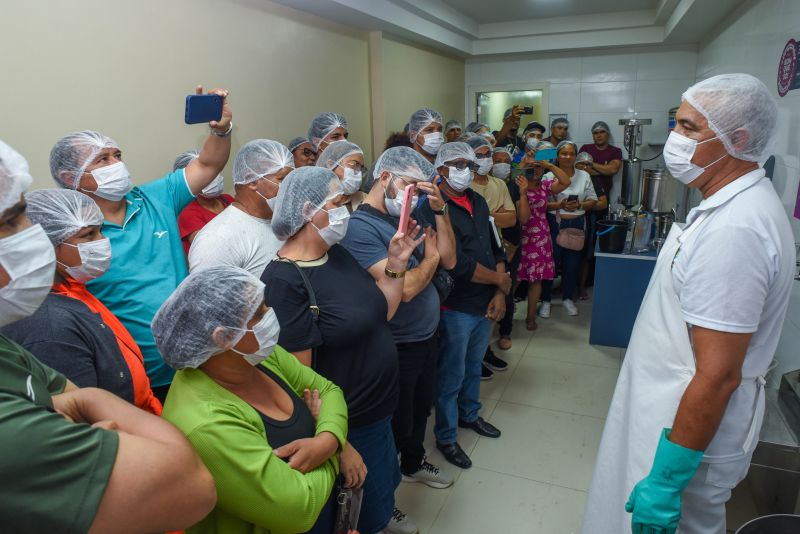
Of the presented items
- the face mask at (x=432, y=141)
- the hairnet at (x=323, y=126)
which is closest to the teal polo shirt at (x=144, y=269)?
the hairnet at (x=323, y=126)

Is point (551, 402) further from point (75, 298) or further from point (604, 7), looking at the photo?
point (604, 7)

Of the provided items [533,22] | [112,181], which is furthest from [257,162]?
[533,22]

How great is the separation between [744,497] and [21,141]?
331 centimetres

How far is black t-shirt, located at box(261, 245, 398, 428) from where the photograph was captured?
133cm

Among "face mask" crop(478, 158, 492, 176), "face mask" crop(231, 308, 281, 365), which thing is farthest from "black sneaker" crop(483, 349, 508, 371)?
"face mask" crop(231, 308, 281, 365)

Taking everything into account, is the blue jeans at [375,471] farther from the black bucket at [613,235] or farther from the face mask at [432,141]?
the black bucket at [613,235]

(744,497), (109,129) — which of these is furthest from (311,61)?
(744,497)

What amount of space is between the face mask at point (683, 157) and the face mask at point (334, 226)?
0.91 metres

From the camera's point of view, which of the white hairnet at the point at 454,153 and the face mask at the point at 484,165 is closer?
the white hairnet at the point at 454,153

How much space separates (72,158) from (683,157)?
1.87m

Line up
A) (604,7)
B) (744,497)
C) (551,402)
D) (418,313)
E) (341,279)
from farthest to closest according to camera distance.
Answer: (604,7)
(551,402)
(744,497)
(418,313)
(341,279)

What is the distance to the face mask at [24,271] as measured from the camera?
68 cm

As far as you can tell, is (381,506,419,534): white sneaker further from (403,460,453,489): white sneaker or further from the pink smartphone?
the pink smartphone

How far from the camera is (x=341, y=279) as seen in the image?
1434 millimetres
